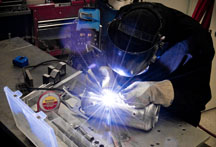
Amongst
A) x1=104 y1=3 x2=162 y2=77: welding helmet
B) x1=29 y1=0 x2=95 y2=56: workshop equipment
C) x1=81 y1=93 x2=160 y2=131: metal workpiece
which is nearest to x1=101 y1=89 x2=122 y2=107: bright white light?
x1=81 y1=93 x2=160 y2=131: metal workpiece

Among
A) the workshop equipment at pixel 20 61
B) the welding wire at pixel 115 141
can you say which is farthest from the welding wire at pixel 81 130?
the workshop equipment at pixel 20 61

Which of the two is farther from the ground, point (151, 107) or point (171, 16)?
point (171, 16)

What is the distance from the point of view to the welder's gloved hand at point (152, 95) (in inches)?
57.0

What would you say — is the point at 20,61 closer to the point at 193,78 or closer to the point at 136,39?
the point at 136,39

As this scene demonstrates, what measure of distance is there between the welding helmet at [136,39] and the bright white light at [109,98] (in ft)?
0.52

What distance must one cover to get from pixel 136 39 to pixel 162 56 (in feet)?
1.16

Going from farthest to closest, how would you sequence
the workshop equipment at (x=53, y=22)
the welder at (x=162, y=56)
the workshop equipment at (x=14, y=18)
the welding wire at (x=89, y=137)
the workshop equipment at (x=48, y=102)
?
the workshop equipment at (x=53, y=22) → the workshop equipment at (x=14, y=18) → the workshop equipment at (x=48, y=102) → the welder at (x=162, y=56) → the welding wire at (x=89, y=137)

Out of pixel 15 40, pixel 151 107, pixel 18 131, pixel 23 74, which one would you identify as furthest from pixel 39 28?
pixel 151 107

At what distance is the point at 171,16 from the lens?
154 cm

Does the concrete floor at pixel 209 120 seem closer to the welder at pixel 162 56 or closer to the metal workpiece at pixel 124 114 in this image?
the welder at pixel 162 56

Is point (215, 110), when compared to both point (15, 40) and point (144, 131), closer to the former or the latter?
point (144, 131)

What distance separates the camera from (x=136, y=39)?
1.33 meters

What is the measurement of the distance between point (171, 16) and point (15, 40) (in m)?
1.53

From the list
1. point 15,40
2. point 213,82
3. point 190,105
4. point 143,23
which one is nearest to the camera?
point 143,23
